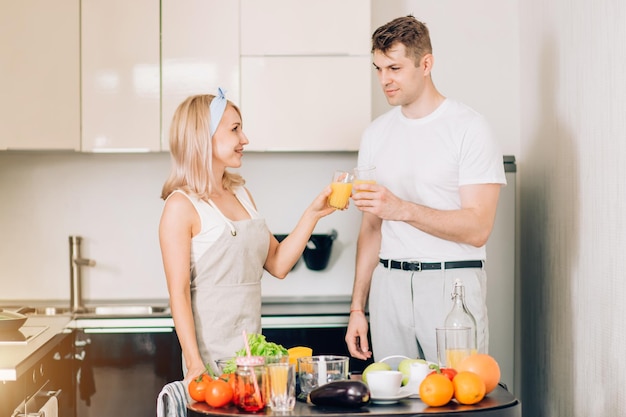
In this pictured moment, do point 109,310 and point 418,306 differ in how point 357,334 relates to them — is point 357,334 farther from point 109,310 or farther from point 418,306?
point 109,310

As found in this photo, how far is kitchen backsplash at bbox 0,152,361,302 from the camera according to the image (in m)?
3.85

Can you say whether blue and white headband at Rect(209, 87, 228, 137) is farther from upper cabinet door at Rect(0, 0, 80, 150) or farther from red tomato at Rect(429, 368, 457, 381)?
upper cabinet door at Rect(0, 0, 80, 150)

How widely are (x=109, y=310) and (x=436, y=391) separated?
2233 millimetres

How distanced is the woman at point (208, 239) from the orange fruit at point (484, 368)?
2.50 feet

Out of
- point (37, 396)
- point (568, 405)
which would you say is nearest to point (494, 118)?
point (568, 405)

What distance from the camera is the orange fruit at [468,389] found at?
175 centimetres

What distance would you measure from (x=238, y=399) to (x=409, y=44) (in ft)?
4.71

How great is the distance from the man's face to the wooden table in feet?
4.06

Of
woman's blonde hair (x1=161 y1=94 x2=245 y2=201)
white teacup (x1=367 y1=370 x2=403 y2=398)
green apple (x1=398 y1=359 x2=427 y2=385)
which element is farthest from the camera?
woman's blonde hair (x1=161 y1=94 x2=245 y2=201)

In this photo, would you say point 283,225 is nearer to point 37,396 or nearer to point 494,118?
point 494,118

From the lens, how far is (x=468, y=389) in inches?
69.0

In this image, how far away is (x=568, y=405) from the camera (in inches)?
125

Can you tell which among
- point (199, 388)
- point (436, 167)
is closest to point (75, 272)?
point (436, 167)

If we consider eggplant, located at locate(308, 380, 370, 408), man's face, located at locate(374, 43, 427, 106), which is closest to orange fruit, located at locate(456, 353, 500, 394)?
eggplant, located at locate(308, 380, 370, 408)
